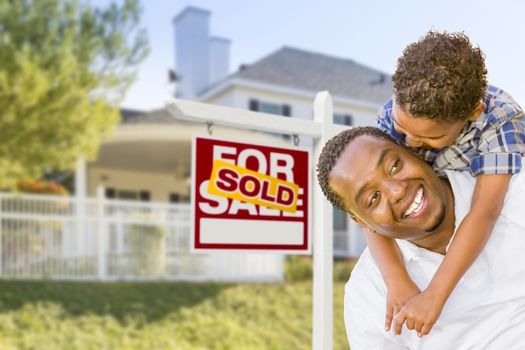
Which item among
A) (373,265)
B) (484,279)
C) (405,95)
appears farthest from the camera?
(373,265)

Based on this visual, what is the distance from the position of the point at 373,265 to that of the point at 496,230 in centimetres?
39

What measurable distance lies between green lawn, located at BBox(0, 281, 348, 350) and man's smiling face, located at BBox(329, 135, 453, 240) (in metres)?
7.23

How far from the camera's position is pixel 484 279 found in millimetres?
1803

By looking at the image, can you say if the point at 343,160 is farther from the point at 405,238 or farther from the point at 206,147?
the point at 206,147

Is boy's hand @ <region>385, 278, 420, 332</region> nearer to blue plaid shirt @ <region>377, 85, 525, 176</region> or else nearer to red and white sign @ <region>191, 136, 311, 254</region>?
blue plaid shirt @ <region>377, 85, 525, 176</region>

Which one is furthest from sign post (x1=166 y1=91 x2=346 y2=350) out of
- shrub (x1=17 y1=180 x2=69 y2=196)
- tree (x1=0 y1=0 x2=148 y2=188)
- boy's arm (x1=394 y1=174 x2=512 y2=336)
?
shrub (x1=17 y1=180 x2=69 y2=196)

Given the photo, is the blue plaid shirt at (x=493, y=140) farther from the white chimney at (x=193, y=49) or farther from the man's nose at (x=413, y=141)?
the white chimney at (x=193, y=49)

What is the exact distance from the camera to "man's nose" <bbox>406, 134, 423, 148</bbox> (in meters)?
1.79

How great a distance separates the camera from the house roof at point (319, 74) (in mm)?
20158

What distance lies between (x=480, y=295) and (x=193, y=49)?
62.1ft

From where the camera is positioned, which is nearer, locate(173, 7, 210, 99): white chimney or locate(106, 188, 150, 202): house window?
locate(106, 188, 150, 202): house window

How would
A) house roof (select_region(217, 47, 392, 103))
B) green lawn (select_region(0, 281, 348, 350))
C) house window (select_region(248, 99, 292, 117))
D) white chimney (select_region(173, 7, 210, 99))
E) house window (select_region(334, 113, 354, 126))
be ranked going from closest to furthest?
1. green lawn (select_region(0, 281, 348, 350))
2. house window (select_region(248, 99, 292, 117))
3. white chimney (select_region(173, 7, 210, 99))
4. house roof (select_region(217, 47, 392, 103))
5. house window (select_region(334, 113, 354, 126))

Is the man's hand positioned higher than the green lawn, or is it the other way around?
the man's hand

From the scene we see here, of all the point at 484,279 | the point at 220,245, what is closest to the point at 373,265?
the point at 484,279
